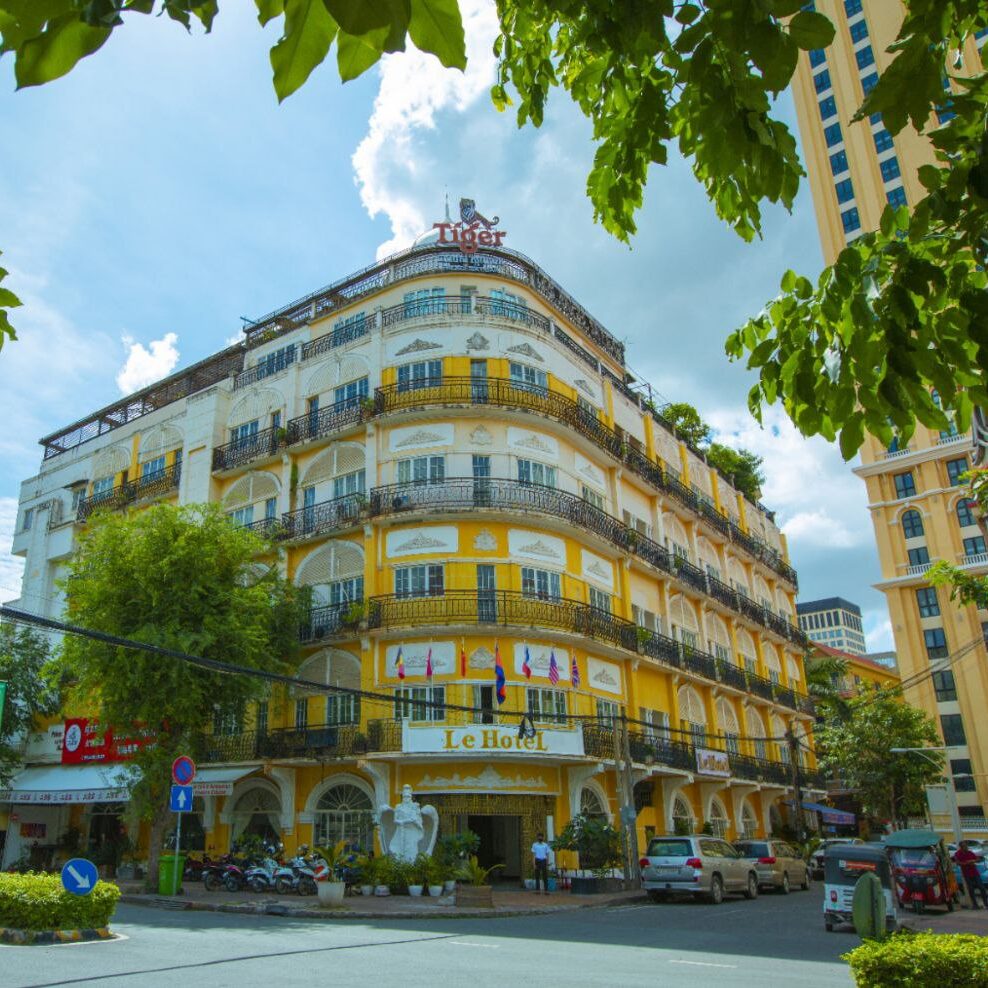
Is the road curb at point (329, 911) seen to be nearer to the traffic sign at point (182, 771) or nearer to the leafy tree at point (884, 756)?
the traffic sign at point (182, 771)

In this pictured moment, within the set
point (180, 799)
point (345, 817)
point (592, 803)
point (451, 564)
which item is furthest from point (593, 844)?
point (180, 799)

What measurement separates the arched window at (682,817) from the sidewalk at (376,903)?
28.7 ft

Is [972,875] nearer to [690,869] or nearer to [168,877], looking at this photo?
[690,869]

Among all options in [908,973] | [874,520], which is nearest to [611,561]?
[908,973]

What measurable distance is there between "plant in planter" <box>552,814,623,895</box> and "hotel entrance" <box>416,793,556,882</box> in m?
1.69

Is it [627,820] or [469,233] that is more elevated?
[469,233]

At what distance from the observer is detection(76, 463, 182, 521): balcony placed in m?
38.3

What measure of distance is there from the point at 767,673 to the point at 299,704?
25.7 metres

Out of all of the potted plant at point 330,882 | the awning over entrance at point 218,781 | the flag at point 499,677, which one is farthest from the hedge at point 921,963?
the awning over entrance at point 218,781

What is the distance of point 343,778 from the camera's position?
95.7 feet

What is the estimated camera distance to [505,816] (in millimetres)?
30297

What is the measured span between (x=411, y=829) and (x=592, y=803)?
24.9 feet

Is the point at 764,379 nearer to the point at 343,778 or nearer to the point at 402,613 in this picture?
the point at 402,613

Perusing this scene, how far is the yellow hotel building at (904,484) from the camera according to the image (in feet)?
191
